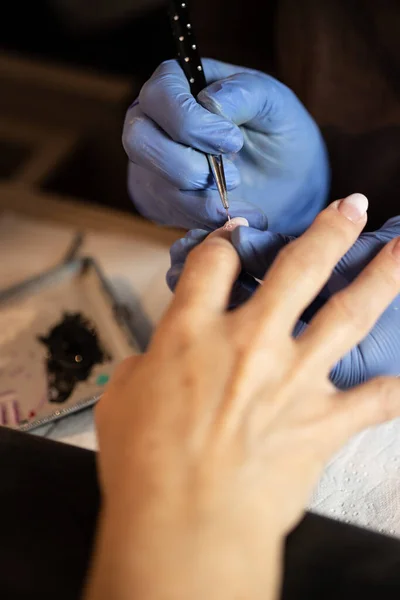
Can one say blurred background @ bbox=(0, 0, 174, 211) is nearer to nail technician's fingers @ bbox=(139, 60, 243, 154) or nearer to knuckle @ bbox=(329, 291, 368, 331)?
nail technician's fingers @ bbox=(139, 60, 243, 154)

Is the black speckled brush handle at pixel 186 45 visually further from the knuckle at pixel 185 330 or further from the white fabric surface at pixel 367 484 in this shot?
the white fabric surface at pixel 367 484

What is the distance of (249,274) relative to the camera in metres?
0.43

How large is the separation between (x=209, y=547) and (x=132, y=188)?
1.55 feet

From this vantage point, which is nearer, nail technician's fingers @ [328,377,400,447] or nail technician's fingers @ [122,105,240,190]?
nail technician's fingers @ [328,377,400,447]

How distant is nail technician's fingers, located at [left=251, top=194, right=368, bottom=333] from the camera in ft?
1.11

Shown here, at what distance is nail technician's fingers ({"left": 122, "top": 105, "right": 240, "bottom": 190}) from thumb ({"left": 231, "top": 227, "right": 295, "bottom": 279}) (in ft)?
0.38

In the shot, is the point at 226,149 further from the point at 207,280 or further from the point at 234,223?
the point at 207,280

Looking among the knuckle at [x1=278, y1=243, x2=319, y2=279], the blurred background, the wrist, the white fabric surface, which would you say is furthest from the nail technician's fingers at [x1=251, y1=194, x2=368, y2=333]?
the blurred background

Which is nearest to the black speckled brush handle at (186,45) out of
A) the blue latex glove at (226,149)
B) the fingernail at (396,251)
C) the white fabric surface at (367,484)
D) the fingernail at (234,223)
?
the blue latex glove at (226,149)

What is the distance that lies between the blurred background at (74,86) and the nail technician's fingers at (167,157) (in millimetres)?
349

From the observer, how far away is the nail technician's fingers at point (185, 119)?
468 millimetres

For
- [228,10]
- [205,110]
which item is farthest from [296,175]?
[228,10]

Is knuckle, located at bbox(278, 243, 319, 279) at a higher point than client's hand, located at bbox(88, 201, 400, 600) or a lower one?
higher

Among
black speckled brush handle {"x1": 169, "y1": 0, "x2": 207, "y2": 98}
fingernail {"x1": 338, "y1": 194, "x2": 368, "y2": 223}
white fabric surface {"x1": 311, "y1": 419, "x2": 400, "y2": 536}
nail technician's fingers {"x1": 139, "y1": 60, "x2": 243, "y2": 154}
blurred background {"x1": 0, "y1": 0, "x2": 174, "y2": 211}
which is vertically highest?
black speckled brush handle {"x1": 169, "y1": 0, "x2": 207, "y2": 98}
